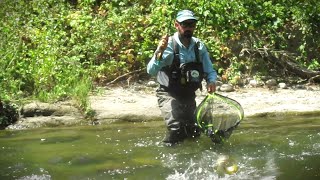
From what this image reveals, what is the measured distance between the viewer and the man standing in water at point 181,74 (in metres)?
6.17

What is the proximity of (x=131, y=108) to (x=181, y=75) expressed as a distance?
262 cm

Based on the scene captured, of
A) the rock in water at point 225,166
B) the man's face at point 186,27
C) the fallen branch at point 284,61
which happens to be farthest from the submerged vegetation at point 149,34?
the rock in water at point 225,166

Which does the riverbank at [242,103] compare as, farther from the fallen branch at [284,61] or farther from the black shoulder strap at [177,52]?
the black shoulder strap at [177,52]

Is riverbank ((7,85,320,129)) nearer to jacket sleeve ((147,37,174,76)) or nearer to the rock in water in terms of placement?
jacket sleeve ((147,37,174,76))

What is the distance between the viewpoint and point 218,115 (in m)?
6.50

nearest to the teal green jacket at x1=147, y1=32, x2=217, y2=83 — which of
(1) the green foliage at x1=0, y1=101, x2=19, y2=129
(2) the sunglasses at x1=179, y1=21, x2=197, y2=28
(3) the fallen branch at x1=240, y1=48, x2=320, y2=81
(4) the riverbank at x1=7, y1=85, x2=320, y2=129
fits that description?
(2) the sunglasses at x1=179, y1=21, x2=197, y2=28

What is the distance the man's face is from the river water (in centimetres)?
153

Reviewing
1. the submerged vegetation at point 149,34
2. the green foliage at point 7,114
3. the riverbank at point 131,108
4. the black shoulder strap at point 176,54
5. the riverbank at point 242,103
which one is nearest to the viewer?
the black shoulder strap at point 176,54

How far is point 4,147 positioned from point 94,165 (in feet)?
5.93

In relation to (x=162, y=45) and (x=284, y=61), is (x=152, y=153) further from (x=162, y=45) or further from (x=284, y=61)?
(x=284, y=61)

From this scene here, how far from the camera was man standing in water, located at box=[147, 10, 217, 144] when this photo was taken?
6.17 meters

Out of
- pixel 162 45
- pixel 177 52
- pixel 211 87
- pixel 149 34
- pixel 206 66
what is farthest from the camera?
pixel 149 34

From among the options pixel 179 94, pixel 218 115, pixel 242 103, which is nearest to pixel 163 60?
pixel 179 94

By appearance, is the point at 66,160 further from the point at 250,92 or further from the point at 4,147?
the point at 250,92
